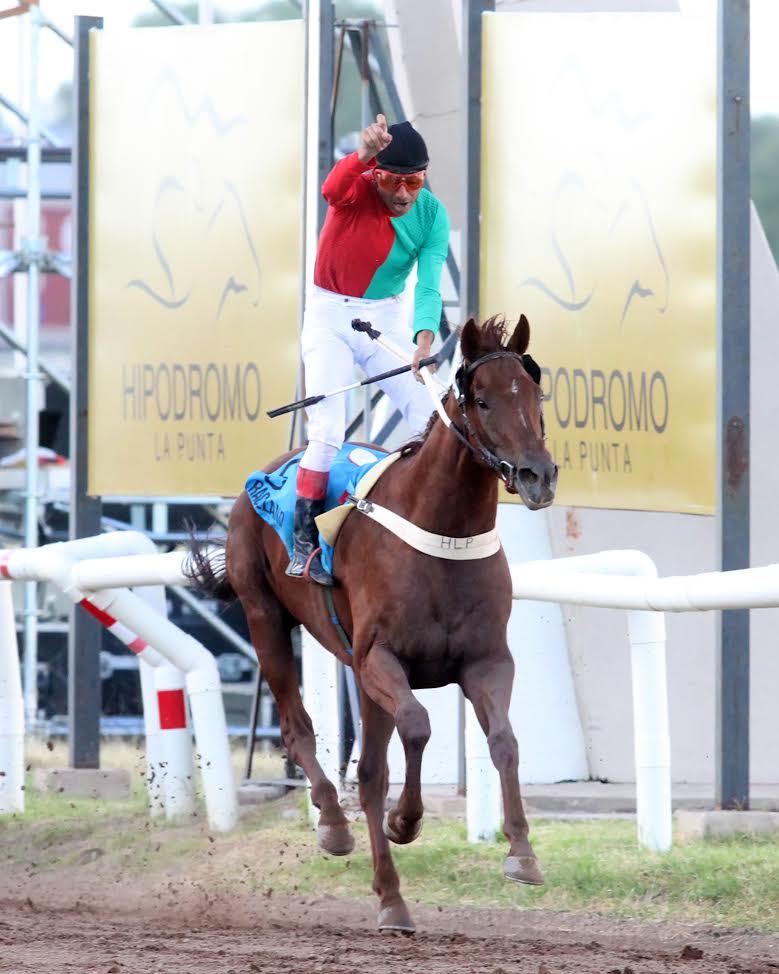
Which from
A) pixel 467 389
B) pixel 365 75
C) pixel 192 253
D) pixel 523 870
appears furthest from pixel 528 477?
pixel 365 75

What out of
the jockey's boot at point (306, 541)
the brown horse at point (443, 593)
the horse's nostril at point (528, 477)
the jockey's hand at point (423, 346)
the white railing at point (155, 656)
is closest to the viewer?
the horse's nostril at point (528, 477)

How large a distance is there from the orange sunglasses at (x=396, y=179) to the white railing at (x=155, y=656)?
7.67 feet

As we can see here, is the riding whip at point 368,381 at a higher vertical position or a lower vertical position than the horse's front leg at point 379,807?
higher

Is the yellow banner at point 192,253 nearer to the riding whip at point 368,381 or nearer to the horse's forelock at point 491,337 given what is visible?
the riding whip at point 368,381

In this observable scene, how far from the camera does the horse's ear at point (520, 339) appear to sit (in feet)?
18.7

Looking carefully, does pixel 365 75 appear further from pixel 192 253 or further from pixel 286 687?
pixel 286 687

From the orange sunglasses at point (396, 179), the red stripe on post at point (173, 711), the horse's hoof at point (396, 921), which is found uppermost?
the orange sunglasses at point (396, 179)

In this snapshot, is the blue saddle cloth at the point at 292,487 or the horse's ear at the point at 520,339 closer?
the horse's ear at the point at 520,339

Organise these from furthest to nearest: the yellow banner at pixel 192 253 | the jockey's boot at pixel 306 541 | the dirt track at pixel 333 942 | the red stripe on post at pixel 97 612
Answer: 1. the yellow banner at pixel 192 253
2. the red stripe on post at pixel 97 612
3. the jockey's boot at pixel 306 541
4. the dirt track at pixel 333 942

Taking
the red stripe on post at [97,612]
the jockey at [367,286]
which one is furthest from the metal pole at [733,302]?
the red stripe on post at [97,612]

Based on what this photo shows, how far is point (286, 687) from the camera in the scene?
729 cm

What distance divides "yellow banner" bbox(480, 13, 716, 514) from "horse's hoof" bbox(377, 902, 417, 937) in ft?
8.18

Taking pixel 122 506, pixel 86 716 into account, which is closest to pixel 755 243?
pixel 86 716

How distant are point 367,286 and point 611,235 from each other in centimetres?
168
